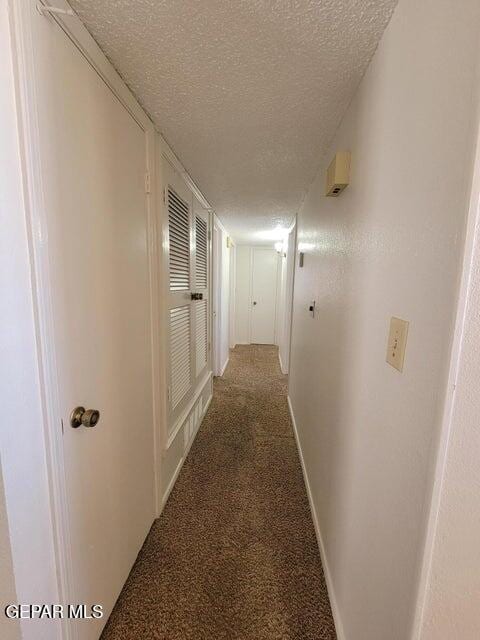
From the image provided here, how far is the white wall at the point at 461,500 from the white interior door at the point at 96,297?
958 millimetres

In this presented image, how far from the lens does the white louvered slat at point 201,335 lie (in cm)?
Answer: 248

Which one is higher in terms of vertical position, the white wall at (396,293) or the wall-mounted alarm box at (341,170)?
the wall-mounted alarm box at (341,170)

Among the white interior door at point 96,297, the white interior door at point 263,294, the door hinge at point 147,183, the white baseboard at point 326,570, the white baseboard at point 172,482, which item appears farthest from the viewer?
the white interior door at point 263,294

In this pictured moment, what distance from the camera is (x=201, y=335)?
2.68 metres

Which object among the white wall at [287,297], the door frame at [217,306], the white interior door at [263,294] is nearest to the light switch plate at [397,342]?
the white wall at [287,297]

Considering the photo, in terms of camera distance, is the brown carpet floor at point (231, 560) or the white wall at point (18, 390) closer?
the white wall at point (18, 390)

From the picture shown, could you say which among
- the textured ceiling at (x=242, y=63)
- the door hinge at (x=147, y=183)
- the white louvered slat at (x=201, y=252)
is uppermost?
the textured ceiling at (x=242, y=63)

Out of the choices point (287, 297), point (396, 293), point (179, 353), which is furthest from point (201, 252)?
point (396, 293)

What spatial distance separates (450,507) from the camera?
54 cm

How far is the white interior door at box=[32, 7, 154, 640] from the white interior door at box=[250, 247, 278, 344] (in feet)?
15.5

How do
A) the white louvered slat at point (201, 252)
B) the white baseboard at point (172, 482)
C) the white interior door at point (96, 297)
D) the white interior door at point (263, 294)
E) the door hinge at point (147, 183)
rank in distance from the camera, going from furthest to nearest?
the white interior door at point (263, 294) < the white louvered slat at point (201, 252) < the white baseboard at point (172, 482) < the door hinge at point (147, 183) < the white interior door at point (96, 297)

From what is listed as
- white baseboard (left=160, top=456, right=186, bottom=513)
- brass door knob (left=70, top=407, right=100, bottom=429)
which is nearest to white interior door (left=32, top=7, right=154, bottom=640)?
brass door knob (left=70, top=407, right=100, bottom=429)

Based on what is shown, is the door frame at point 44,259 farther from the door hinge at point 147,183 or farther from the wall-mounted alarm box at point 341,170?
the wall-mounted alarm box at point 341,170

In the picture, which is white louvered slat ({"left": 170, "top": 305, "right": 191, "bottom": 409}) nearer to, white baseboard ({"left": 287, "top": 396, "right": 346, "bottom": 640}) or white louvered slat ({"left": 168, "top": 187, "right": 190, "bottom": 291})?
white louvered slat ({"left": 168, "top": 187, "right": 190, "bottom": 291})
